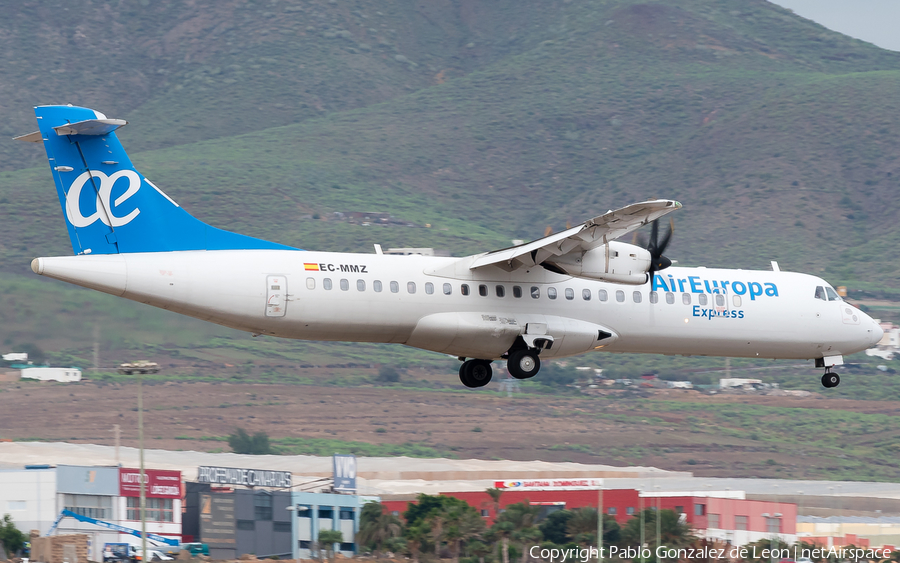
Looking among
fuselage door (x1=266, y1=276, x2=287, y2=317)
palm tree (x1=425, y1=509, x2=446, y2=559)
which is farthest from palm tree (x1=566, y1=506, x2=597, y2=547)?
fuselage door (x1=266, y1=276, x2=287, y2=317)

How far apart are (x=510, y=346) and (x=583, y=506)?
118ft

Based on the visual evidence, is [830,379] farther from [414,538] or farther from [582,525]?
[414,538]

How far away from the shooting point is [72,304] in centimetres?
4441

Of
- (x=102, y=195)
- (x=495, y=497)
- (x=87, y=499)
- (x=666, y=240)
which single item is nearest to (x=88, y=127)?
(x=102, y=195)

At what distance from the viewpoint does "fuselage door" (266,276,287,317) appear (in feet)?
86.5

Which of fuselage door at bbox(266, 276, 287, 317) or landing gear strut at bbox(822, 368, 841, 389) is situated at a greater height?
fuselage door at bbox(266, 276, 287, 317)

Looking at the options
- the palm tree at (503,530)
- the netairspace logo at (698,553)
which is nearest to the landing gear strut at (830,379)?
the netairspace logo at (698,553)

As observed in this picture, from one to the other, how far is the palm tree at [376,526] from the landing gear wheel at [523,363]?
31.2 metres

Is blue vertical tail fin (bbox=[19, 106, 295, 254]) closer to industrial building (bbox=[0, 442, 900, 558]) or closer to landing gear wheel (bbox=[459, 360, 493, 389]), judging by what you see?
landing gear wheel (bbox=[459, 360, 493, 389])

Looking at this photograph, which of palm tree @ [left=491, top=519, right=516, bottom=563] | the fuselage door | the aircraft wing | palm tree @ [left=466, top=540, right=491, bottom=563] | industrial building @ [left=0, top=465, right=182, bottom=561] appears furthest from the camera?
industrial building @ [left=0, top=465, right=182, bottom=561]

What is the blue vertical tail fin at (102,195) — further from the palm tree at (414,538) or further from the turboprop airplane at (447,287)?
the palm tree at (414,538)

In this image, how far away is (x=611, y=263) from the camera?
28.4 meters

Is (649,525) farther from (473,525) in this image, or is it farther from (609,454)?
(609,454)

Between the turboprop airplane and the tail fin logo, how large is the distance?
0.03 m
